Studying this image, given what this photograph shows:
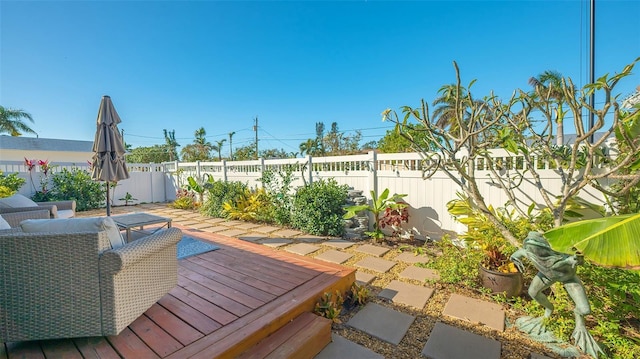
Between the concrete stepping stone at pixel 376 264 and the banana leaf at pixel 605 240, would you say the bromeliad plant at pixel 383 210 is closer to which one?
the concrete stepping stone at pixel 376 264

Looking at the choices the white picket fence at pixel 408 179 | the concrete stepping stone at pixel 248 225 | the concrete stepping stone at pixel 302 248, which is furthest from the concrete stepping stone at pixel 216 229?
the concrete stepping stone at pixel 302 248

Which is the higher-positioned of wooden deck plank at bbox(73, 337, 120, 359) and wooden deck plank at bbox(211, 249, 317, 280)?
wooden deck plank at bbox(73, 337, 120, 359)

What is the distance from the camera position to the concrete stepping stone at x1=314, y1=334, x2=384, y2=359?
2.00 metres

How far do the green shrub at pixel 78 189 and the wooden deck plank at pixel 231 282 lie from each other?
8883mm

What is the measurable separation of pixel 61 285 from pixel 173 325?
2.64ft

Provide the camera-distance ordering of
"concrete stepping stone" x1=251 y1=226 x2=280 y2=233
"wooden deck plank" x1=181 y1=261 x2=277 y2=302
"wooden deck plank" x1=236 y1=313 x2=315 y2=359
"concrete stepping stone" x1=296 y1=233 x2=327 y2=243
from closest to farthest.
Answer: "wooden deck plank" x1=236 y1=313 x2=315 y2=359
"wooden deck plank" x1=181 y1=261 x2=277 y2=302
"concrete stepping stone" x1=296 y1=233 x2=327 y2=243
"concrete stepping stone" x1=251 y1=226 x2=280 y2=233

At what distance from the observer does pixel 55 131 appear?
1842 cm

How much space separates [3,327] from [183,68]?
38.1 feet

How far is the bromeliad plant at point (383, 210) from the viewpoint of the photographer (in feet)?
16.4

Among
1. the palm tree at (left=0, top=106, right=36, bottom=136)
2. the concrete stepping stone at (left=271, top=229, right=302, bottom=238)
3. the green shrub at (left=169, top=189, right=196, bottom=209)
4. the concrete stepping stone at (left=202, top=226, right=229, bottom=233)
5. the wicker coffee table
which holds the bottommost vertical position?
the concrete stepping stone at (left=271, top=229, right=302, bottom=238)

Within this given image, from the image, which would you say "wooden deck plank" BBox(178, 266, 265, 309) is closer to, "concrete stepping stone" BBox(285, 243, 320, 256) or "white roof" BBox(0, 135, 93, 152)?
"concrete stepping stone" BBox(285, 243, 320, 256)

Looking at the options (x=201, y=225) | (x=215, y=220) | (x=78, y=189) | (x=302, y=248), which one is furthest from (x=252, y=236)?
(x=78, y=189)

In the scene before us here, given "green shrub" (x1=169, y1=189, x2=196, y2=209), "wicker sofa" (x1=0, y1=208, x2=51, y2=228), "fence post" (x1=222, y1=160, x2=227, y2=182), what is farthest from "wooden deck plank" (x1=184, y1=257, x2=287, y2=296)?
"green shrub" (x1=169, y1=189, x2=196, y2=209)

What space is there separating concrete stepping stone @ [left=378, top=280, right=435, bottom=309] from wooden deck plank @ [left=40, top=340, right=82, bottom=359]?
8.97 ft
